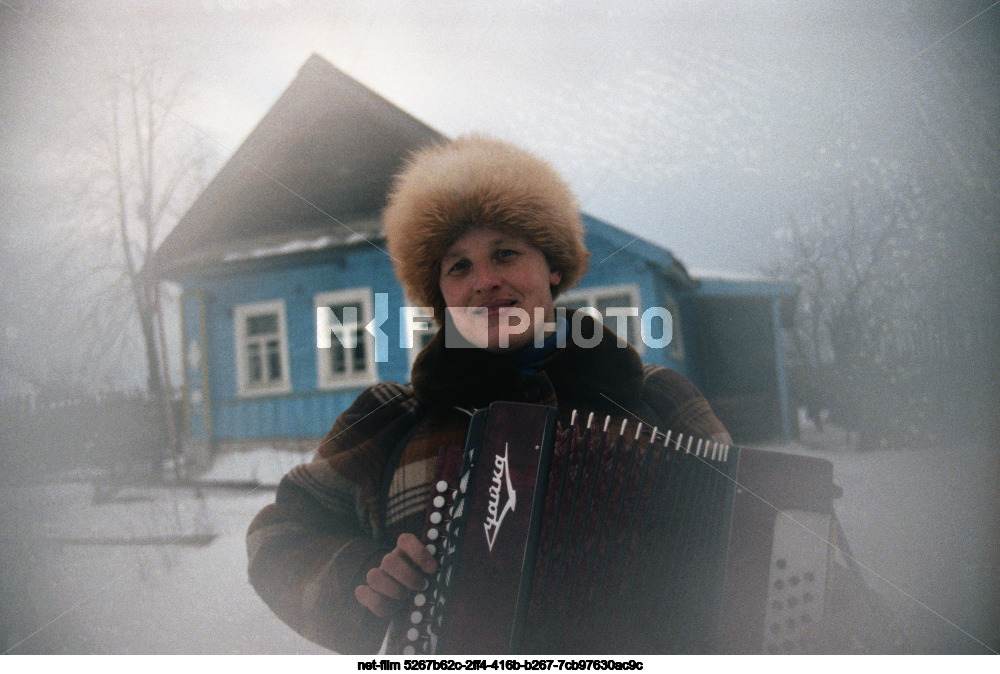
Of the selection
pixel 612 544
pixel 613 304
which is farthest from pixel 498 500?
pixel 613 304

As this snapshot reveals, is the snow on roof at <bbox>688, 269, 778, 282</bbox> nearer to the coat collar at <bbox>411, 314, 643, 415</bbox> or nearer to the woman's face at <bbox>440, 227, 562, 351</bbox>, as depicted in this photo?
the coat collar at <bbox>411, 314, 643, 415</bbox>

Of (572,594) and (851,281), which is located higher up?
(851,281)

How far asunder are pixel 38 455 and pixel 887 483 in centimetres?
246

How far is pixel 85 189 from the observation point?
1924 mm

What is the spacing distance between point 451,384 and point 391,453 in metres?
0.23

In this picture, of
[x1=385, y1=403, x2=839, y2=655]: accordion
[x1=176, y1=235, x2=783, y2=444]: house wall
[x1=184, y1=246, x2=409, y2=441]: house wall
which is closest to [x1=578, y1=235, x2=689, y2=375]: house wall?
[x1=176, y1=235, x2=783, y2=444]: house wall

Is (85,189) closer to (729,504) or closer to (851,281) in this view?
(729,504)

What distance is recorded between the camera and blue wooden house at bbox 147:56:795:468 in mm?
1668

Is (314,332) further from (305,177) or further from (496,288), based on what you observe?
(496,288)

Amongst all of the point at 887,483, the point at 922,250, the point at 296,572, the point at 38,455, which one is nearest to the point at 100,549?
the point at 38,455

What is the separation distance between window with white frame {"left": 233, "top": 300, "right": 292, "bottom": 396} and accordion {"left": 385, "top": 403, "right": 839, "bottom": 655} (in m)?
0.63

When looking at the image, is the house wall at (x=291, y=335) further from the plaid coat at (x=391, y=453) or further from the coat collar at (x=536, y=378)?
the coat collar at (x=536, y=378)

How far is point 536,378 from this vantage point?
4.83 ft

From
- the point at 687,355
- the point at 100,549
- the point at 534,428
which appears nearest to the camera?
the point at 534,428
